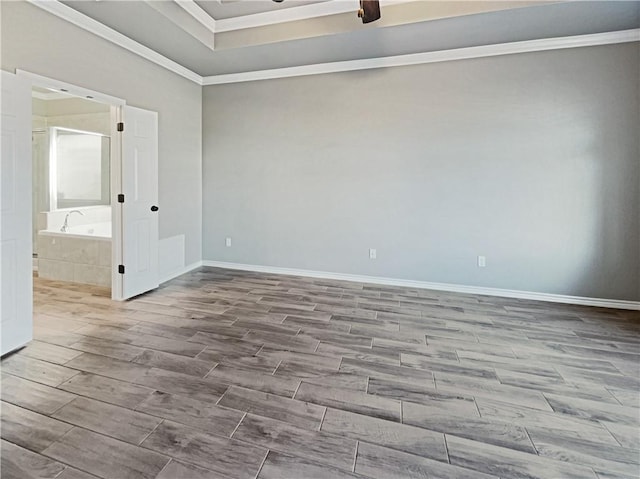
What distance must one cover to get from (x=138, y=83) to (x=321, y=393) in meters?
4.02

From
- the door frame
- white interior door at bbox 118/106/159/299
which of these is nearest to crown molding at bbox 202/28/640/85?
white interior door at bbox 118/106/159/299

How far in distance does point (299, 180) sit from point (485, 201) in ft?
8.29

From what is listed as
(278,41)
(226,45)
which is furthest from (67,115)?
(278,41)

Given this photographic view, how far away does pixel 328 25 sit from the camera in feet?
11.8

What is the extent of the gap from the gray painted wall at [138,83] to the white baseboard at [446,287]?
1.09 metres

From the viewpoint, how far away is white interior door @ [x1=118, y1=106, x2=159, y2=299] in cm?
375

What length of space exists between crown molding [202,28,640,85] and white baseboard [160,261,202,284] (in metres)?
2.87

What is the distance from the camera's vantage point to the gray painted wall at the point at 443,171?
12.1ft

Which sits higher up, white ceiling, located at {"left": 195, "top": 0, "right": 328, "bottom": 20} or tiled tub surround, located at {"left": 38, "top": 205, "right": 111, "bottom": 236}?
white ceiling, located at {"left": 195, "top": 0, "right": 328, "bottom": 20}

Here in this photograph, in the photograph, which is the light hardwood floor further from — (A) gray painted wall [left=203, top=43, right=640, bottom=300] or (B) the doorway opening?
(B) the doorway opening

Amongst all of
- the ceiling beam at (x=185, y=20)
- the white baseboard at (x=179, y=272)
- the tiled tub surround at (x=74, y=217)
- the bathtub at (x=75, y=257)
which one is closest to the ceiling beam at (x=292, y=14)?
the ceiling beam at (x=185, y=20)

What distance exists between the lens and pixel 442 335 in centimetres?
299

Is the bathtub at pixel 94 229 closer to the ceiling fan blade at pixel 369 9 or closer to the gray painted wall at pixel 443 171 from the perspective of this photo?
the gray painted wall at pixel 443 171

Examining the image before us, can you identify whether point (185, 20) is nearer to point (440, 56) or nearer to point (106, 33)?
point (106, 33)
